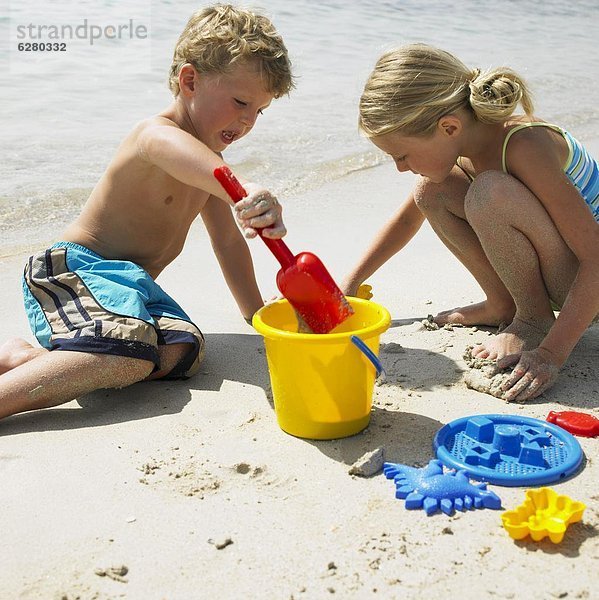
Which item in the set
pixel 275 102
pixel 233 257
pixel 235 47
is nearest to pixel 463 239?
pixel 233 257

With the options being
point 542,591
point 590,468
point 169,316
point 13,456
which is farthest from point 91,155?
point 542,591

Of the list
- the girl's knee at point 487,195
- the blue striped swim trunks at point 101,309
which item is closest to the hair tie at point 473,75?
the girl's knee at point 487,195

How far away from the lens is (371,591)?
1.59 metres

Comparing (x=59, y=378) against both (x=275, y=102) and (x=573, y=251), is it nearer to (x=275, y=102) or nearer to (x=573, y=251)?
(x=573, y=251)

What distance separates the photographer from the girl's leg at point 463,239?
113 inches

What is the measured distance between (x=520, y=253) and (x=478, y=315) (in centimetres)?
42

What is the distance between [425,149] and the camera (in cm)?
258

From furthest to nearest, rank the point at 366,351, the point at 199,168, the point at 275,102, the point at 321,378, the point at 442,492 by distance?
the point at 275,102 < the point at 199,168 < the point at 321,378 < the point at 366,351 < the point at 442,492

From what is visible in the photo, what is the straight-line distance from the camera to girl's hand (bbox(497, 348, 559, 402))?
7.98 ft

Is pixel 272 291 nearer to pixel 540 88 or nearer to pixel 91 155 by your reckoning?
pixel 91 155

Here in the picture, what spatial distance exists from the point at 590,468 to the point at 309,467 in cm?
68

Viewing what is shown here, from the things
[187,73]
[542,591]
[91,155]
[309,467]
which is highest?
[187,73]

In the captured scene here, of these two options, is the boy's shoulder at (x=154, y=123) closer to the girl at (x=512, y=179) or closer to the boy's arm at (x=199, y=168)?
the boy's arm at (x=199, y=168)

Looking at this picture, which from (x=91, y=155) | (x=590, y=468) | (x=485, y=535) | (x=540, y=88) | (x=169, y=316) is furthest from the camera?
(x=540, y=88)
